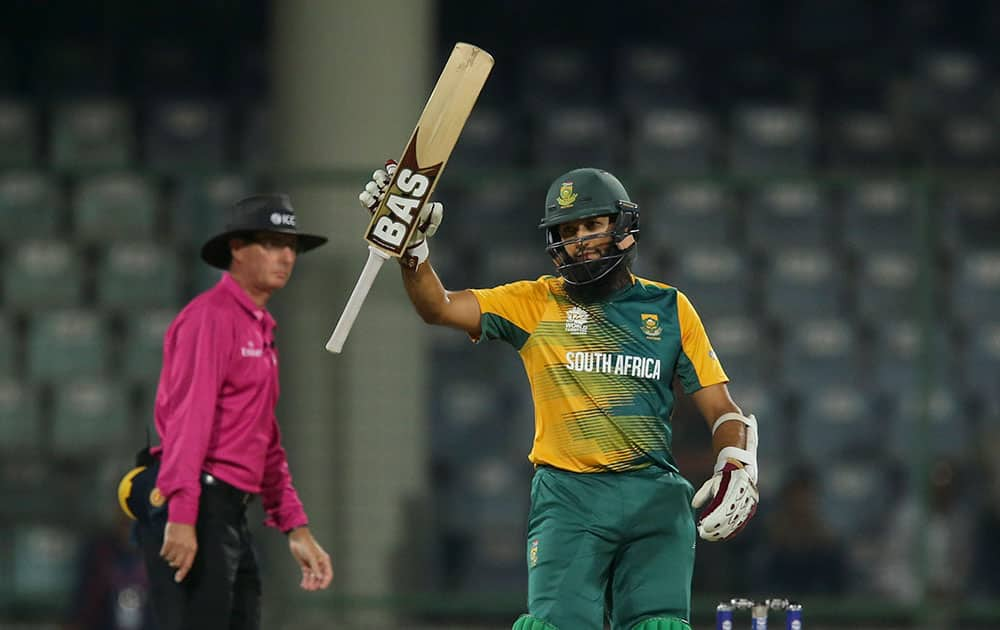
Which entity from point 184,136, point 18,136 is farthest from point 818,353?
point 18,136

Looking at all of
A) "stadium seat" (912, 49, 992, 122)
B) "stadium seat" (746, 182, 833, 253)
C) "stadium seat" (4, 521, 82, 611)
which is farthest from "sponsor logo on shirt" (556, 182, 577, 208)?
"stadium seat" (912, 49, 992, 122)

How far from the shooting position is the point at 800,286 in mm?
8883

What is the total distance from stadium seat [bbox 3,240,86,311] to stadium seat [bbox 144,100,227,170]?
9.17 feet

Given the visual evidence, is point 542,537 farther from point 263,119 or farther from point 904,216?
point 263,119

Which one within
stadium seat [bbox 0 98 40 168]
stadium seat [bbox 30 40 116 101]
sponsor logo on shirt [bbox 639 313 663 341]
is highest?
stadium seat [bbox 30 40 116 101]

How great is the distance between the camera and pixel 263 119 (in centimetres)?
1229

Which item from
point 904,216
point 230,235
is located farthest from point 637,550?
point 904,216

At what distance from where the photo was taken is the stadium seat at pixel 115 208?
348 inches

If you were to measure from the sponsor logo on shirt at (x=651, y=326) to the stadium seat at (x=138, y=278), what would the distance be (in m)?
4.15

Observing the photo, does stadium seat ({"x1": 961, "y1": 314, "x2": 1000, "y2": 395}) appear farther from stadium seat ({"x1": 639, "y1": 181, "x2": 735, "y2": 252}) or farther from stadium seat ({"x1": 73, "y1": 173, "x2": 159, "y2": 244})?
stadium seat ({"x1": 73, "y1": 173, "x2": 159, "y2": 244})

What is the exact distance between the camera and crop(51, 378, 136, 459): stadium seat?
8.70 metres

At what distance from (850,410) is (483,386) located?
175 centimetres

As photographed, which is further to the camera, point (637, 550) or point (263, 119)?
point (263, 119)

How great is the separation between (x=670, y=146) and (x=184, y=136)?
311 cm
